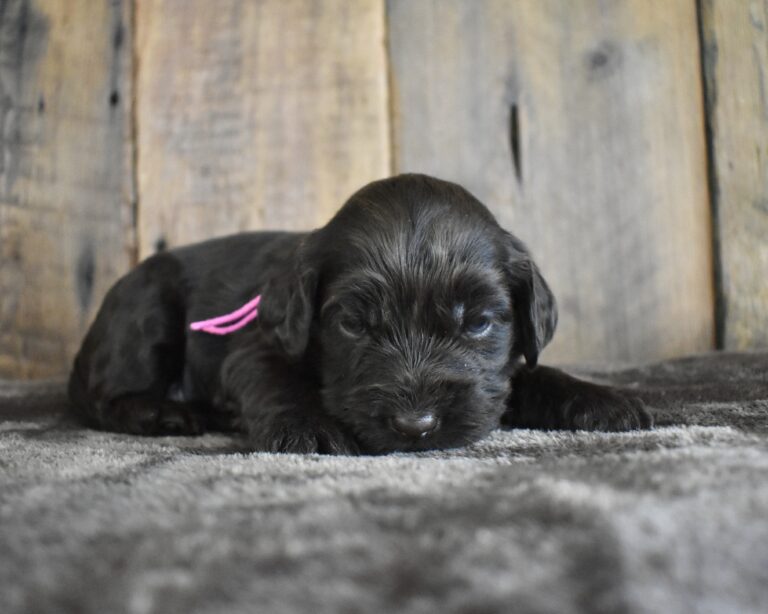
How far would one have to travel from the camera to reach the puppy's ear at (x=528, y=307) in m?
1.89

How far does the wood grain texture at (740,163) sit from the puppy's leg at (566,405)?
4.67 ft

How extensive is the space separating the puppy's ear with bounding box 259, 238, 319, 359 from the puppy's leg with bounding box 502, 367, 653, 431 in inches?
21.8

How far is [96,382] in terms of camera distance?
7.50 feet

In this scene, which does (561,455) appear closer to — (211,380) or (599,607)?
(599,607)

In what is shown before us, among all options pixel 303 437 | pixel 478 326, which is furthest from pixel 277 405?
pixel 478 326

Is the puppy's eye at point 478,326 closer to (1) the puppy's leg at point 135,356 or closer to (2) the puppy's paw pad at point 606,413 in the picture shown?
(2) the puppy's paw pad at point 606,413

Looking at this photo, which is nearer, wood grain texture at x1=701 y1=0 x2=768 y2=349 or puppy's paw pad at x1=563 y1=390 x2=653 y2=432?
puppy's paw pad at x1=563 y1=390 x2=653 y2=432

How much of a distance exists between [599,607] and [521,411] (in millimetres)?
1281

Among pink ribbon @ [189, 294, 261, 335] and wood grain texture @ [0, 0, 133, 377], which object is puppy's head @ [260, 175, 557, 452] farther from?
wood grain texture @ [0, 0, 133, 377]

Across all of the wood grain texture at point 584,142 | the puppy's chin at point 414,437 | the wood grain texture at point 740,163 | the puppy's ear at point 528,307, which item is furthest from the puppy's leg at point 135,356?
the wood grain texture at point 740,163

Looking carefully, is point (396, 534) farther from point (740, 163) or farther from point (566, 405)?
point (740, 163)

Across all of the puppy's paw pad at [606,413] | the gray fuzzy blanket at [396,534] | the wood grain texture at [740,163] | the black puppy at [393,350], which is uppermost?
the wood grain texture at [740,163]

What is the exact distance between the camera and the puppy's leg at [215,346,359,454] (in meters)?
1.56

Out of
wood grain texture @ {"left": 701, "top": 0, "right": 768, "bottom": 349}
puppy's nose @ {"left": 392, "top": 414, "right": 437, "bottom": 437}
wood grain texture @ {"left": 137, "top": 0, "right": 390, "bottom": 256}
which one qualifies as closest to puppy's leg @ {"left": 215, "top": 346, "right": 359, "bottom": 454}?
puppy's nose @ {"left": 392, "top": 414, "right": 437, "bottom": 437}
